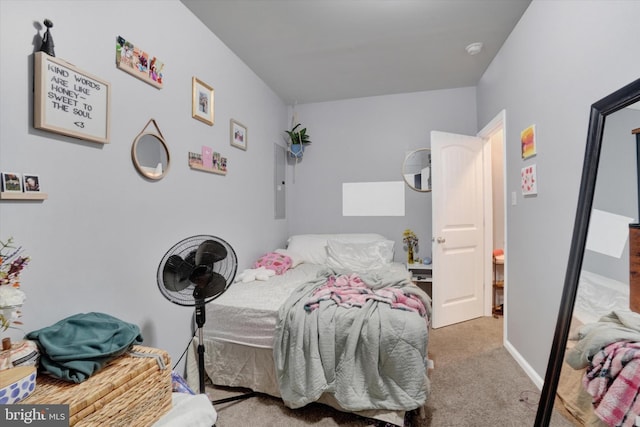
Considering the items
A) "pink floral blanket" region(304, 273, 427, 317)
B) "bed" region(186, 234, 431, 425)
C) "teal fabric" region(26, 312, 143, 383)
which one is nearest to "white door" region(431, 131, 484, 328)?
"bed" region(186, 234, 431, 425)

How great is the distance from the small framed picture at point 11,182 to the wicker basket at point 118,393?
0.70m

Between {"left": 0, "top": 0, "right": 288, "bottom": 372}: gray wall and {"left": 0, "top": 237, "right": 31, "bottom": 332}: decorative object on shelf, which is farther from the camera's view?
{"left": 0, "top": 0, "right": 288, "bottom": 372}: gray wall

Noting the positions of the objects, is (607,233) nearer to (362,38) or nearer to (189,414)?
(189,414)

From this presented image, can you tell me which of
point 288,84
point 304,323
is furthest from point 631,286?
point 288,84

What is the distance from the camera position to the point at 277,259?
9.02 feet

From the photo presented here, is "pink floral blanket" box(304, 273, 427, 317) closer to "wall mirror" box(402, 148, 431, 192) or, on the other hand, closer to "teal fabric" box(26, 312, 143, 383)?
"teal fabric" box(26, 312, 143, 383)

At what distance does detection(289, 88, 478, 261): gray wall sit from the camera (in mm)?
3324

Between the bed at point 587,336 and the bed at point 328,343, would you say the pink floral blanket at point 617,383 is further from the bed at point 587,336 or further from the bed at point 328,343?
the bed at point 328,343

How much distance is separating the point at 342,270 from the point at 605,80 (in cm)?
200

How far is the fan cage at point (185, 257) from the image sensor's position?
1.40 m

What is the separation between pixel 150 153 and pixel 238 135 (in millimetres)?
1011

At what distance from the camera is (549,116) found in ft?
5.69

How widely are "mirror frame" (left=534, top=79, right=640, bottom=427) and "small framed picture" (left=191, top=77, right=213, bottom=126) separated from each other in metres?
2.31

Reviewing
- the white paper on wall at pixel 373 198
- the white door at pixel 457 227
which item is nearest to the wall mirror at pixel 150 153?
the white paper on wall at pixel 373 198
